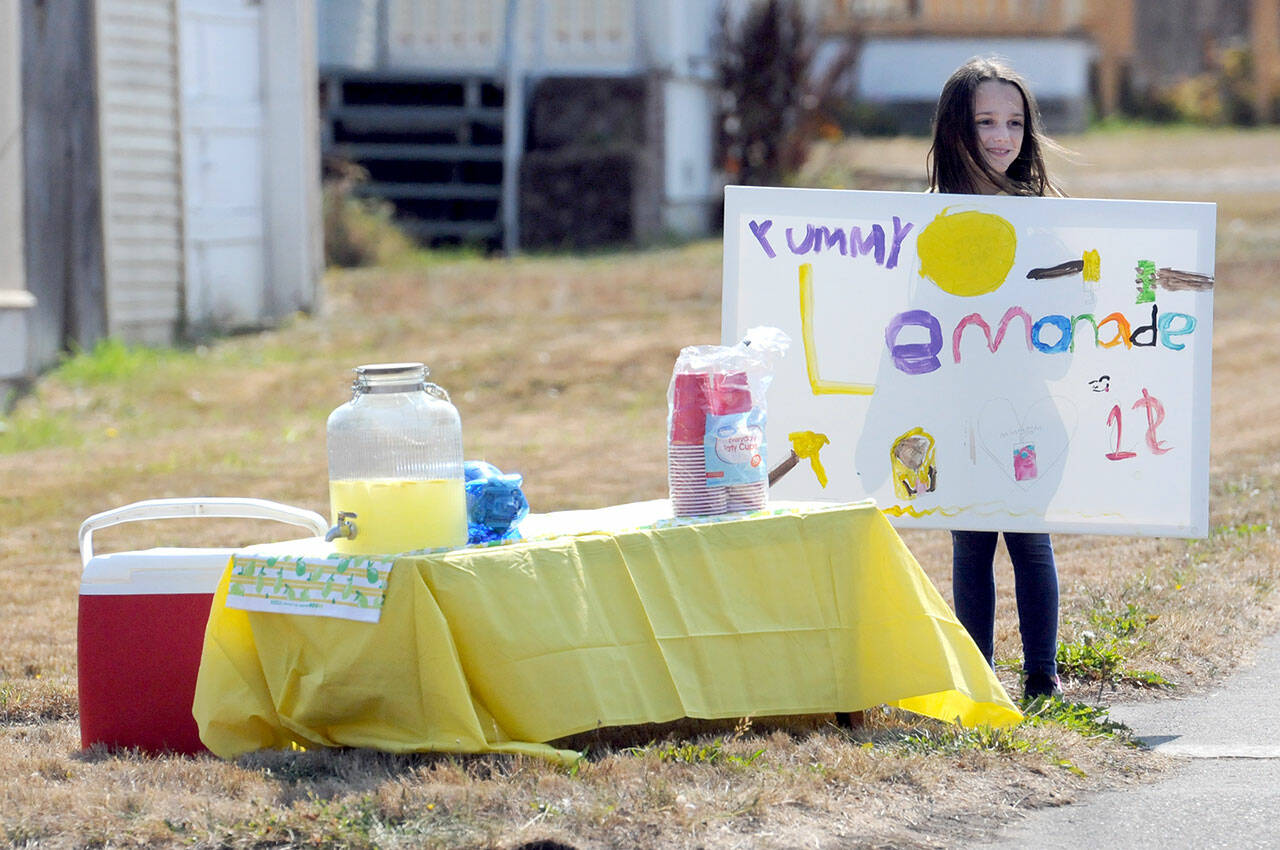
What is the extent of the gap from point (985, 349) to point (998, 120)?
65 cm

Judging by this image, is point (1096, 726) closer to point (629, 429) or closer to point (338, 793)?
point (338, 793)

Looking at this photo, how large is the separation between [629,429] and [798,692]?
6368 millimetres

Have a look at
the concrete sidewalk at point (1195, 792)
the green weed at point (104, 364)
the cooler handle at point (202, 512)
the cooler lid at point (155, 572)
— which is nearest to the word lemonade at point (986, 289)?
the concrete sidewalk at point (1195, 792)

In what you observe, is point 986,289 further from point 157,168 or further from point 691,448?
point 157,168

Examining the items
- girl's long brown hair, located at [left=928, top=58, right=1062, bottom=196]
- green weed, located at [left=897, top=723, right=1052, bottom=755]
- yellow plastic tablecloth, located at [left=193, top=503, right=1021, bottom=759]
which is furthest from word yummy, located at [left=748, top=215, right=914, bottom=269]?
green weed, located at [left=897, top=723, right=1052, bottom=755]

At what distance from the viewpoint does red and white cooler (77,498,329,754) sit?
4234 mm

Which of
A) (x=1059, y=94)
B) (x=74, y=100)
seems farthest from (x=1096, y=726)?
(x=1059, y=94)

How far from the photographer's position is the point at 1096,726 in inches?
172

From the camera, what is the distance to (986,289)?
4809 mm

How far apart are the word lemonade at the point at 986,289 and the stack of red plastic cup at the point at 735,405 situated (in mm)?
721

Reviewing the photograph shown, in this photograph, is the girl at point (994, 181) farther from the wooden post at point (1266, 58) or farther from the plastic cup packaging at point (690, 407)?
the wooden post at point (1266, 58)

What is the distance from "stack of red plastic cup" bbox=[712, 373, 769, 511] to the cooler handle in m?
1.06

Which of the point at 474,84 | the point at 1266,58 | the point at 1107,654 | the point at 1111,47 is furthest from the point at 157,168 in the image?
the point at 1266,58

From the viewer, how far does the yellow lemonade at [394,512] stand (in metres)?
3.90
